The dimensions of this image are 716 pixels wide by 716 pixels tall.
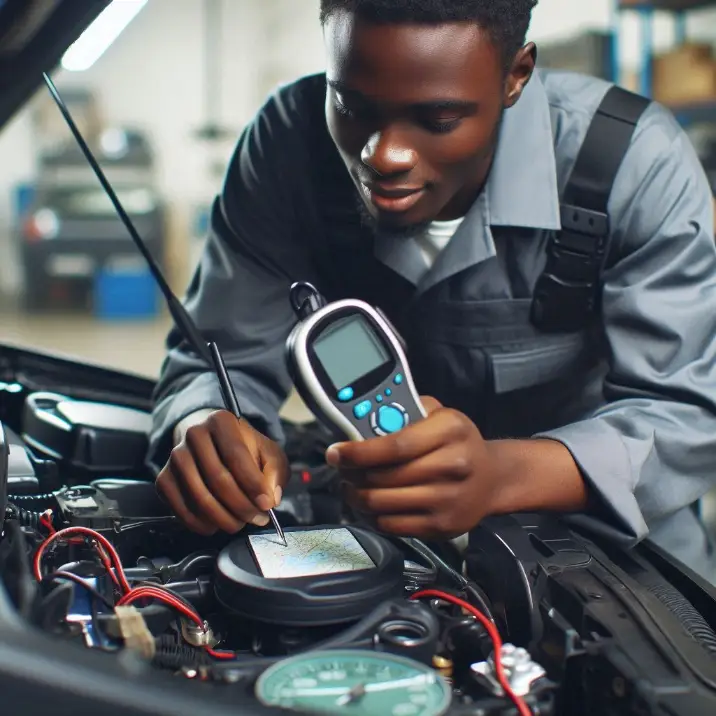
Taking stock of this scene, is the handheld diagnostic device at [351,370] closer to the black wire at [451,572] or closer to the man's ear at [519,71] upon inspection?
the black wire at [451,572]

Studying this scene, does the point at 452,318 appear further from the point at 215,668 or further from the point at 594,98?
the point at 215,668

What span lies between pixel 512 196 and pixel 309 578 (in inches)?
21.2

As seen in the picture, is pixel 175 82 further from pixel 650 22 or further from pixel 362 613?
pixel 362 613

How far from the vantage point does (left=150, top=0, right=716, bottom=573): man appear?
2.74ft

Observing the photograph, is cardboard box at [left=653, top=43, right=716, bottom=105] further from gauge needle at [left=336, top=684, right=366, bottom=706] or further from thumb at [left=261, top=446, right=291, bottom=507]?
gauge needle at [left=336, top=684, right=366, bottom=706]

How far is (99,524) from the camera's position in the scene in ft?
2.96

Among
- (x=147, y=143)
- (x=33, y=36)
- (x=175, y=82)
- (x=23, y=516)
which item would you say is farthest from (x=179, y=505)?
(x=175, y=82)

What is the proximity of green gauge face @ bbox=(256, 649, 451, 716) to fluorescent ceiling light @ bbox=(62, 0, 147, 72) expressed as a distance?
2.17ft

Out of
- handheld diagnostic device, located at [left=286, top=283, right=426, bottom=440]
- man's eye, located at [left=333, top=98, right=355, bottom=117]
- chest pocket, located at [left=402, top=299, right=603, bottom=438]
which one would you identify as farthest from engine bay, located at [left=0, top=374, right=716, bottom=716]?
man's eye, located at [left=333, top=98, right=355, bottom=117]

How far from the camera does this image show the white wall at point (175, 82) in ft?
21.8

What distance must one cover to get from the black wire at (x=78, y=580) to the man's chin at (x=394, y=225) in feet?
1.42

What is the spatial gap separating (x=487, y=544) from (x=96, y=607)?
315mm

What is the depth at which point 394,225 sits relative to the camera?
97 cm

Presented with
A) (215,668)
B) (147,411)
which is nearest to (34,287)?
(147,411)
